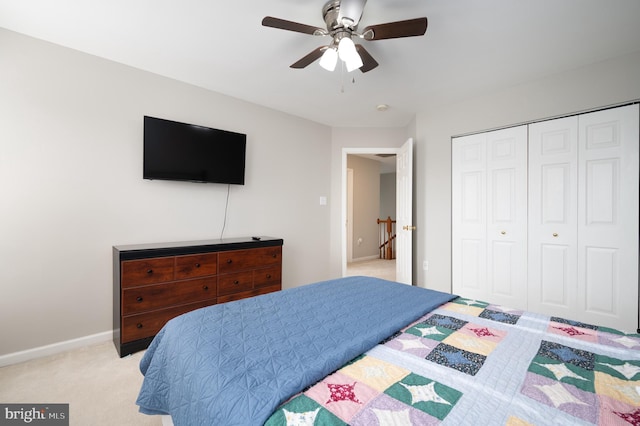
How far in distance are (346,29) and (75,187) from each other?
8.22 ft

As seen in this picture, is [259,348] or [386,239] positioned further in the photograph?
[386,239]

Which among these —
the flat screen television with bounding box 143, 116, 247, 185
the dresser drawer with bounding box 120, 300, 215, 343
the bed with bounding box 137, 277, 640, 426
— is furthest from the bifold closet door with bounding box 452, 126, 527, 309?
the dresser drawer with bounding box 120, 300, 215, 343

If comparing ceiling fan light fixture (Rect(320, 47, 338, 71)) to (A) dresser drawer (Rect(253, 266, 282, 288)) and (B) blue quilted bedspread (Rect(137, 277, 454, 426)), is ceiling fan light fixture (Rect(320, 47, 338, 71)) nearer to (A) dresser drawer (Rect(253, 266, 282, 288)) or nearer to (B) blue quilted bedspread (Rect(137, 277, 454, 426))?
(B) blue quilted bedspread (Rect(137, 277, 454, 426))

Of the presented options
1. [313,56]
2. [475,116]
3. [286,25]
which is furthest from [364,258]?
[286,25]

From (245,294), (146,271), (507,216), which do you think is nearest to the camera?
(146,271)

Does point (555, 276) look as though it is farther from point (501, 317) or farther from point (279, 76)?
point (279, 76)

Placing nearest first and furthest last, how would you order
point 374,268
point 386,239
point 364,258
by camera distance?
point 374,268 → point 364,258 → point 386,239

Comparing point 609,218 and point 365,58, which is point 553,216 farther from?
point 365,58

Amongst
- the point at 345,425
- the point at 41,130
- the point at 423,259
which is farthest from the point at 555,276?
the point at 41,130

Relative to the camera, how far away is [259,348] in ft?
3.51

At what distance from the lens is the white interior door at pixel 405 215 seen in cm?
372

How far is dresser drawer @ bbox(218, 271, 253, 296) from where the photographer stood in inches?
110

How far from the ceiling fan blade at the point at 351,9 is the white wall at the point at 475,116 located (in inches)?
90.3

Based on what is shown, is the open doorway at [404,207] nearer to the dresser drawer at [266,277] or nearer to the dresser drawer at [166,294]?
the dresser drawer at [266,277]
